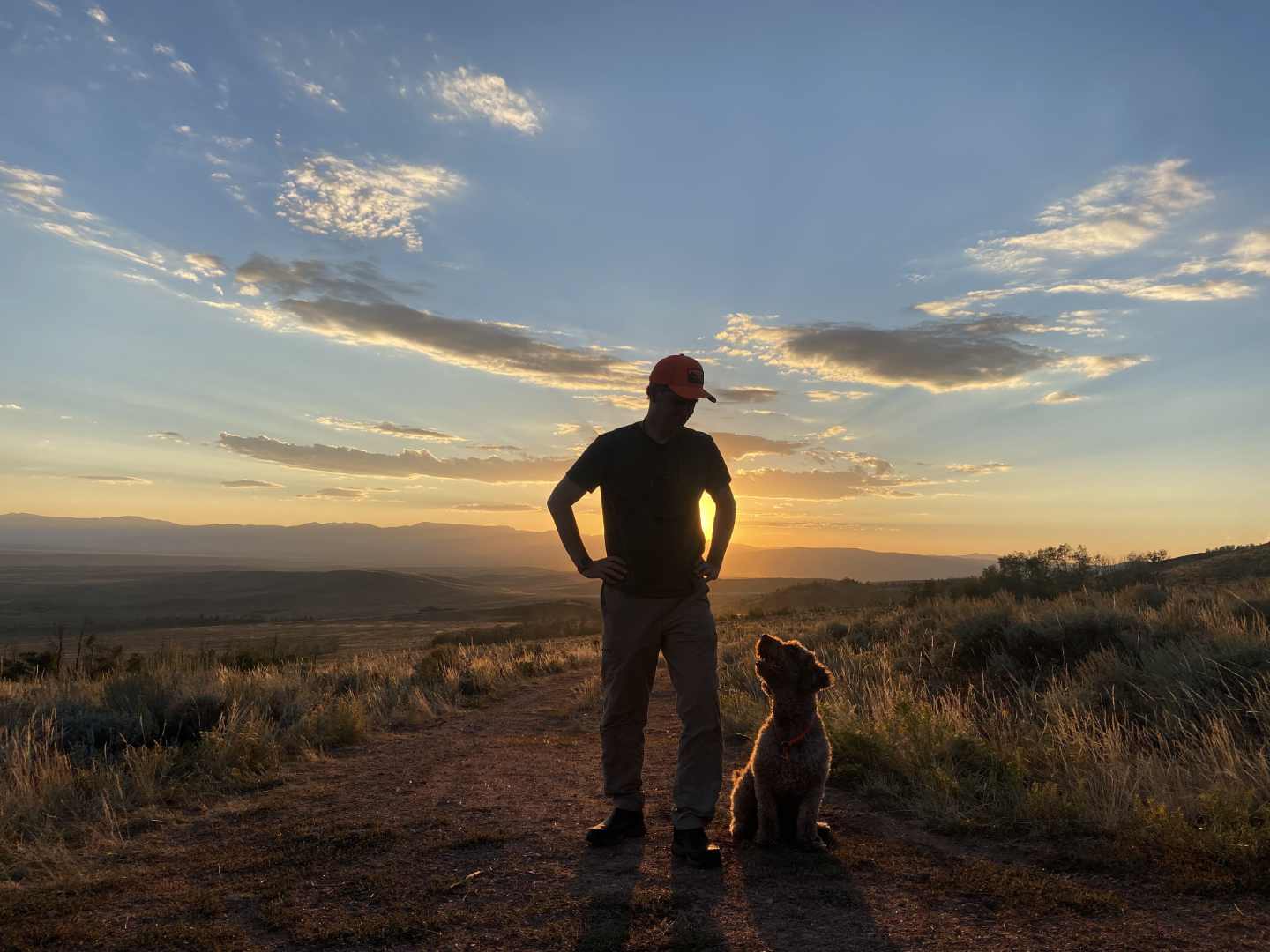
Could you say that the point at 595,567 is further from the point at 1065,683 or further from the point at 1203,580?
the point at 1203,580

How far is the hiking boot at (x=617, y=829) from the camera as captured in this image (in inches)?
192

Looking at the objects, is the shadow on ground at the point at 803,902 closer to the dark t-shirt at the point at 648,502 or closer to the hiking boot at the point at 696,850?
the hiking boot at the point at 696,850

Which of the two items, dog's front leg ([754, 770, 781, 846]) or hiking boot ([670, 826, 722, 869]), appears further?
dog's front leg ([754, 770, 781, 846])

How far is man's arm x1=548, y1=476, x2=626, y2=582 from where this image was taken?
4891mm

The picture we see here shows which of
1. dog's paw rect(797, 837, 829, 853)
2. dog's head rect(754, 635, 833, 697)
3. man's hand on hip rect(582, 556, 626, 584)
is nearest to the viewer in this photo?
dog's head rect(754, 635, 833, 697)

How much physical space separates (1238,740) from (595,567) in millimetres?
5323

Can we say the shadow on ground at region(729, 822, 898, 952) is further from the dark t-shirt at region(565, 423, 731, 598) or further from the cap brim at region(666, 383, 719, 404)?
the cap brim at region(666, 383, 719, 404)

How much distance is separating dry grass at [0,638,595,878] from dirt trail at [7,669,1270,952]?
51 centimetres

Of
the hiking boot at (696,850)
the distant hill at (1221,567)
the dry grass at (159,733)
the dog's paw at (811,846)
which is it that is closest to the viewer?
the hiking boot at (696,850)

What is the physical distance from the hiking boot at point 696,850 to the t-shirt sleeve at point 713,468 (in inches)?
79.2

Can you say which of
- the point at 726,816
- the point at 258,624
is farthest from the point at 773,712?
the point at 258,624

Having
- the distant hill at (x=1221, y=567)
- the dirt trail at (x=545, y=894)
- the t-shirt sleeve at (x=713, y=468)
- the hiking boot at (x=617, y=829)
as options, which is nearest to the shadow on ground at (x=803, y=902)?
the dirt trail at (x=545, y=894)

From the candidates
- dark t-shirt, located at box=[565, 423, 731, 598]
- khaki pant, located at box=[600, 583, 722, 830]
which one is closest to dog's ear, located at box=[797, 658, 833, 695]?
khaki pant, located at box=[600, 583, 722, 830]

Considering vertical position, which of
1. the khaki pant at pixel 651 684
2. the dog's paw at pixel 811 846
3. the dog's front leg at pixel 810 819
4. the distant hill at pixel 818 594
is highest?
the khaki pant at pixel 651 684
